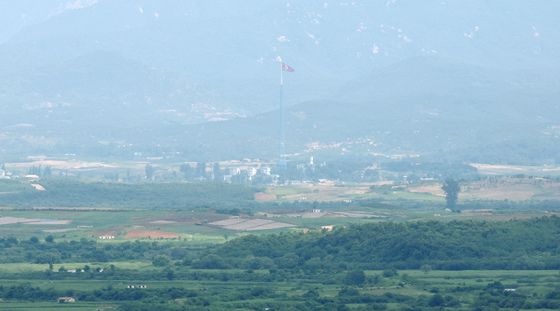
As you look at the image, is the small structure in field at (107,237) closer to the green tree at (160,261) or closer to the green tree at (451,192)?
the green tree at (160,261)

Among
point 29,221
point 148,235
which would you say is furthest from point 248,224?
point 29,221

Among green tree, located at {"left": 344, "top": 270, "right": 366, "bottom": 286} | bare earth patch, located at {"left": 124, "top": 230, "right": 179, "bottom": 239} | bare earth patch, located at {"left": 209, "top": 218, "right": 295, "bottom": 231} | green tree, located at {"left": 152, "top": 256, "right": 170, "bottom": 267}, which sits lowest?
green tree, located at {"left": 344, "top": 270, "right": 366, "bottom": 286}

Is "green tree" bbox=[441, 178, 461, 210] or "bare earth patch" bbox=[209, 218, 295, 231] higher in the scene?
"green tree" bbox=[441, 178, 461, 210]

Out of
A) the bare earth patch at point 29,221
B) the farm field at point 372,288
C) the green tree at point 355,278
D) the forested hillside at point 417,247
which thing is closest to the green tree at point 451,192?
the bare earth patch at point 29,221

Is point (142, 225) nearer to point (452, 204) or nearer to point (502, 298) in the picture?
point (452, 204)

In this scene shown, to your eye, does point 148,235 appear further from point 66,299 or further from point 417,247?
point 66,299

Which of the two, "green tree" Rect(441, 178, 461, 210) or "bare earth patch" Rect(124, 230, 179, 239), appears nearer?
"bare earth patch" Rect(124, 230, 179, 239)

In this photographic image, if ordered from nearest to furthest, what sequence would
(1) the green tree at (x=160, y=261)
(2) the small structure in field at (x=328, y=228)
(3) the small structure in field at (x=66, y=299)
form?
(3) the small structure in field at (x=66, y=299) → (1) the green tree at (x=160, y=261) → (2) the small structure in field at (x=328, y=228)

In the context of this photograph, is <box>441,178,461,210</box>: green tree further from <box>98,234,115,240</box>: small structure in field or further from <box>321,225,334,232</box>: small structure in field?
<box>98,234,115,240</box>: small structure in field

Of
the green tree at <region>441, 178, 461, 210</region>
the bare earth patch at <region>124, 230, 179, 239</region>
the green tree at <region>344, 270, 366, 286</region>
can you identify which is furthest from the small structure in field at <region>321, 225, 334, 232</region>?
the green tree at <region>441, 178, 461, 210</region>

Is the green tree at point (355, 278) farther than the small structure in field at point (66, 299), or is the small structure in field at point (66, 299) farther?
the green tree at point (355, 278)

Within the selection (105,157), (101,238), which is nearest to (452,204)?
(101,238)
